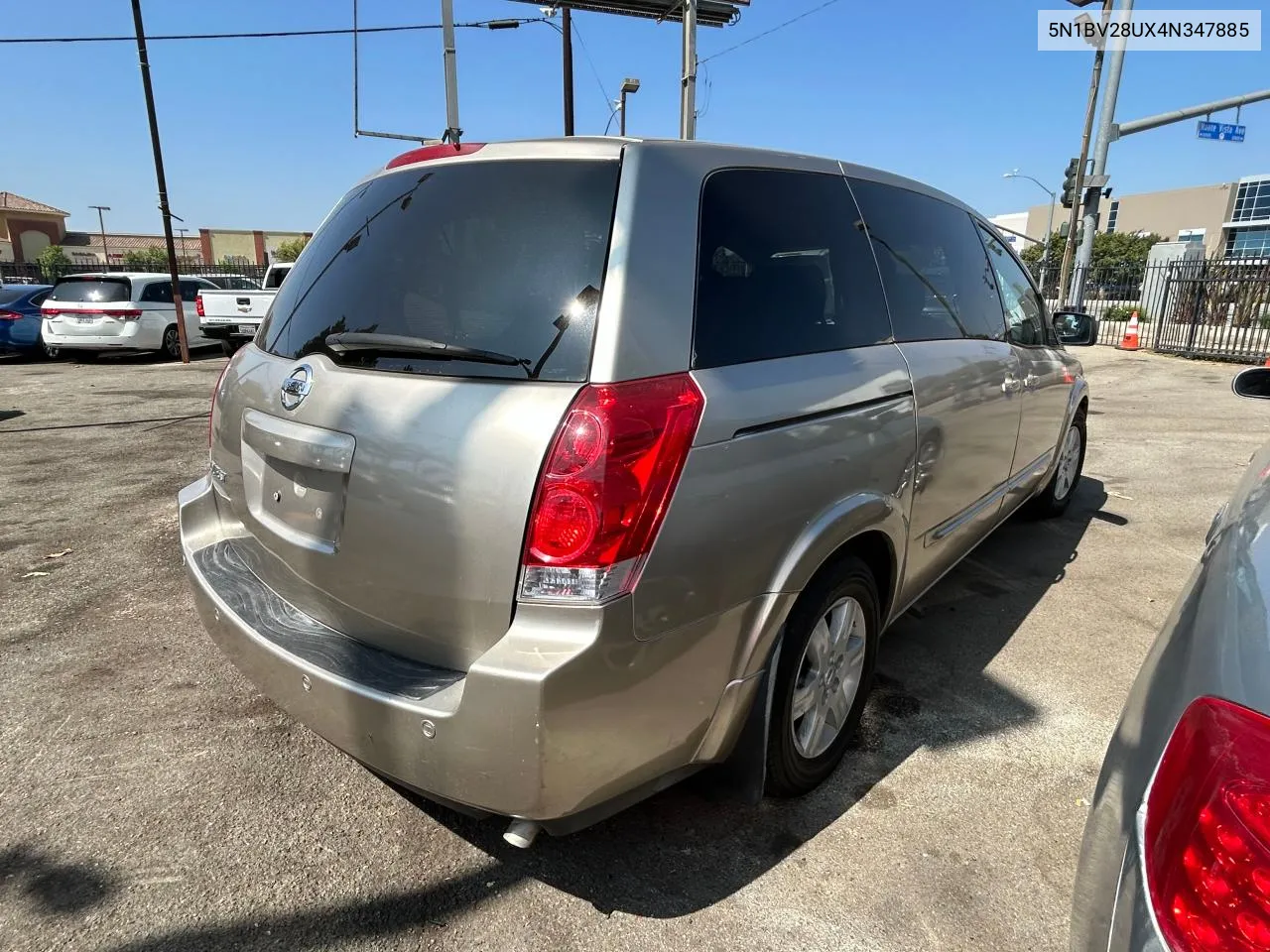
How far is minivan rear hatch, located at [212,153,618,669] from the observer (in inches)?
67.7

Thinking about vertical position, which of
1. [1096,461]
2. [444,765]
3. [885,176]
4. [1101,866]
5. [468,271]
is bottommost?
[1096,461]

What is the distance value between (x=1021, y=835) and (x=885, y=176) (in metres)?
2.36

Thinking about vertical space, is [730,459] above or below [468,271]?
below

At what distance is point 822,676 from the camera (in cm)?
242

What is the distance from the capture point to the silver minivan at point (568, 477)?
1674 millimetres

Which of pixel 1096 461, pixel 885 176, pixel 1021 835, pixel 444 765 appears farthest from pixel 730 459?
pixel 1096 461

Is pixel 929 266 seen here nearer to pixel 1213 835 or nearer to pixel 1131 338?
pixel 1213 835

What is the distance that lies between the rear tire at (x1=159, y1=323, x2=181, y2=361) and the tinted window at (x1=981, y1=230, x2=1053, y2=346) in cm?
1426

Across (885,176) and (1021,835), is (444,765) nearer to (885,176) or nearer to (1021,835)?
(1021,835)

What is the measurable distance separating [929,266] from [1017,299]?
1.33m

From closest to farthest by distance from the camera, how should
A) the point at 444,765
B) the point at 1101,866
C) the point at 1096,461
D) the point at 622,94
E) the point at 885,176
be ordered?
1. the point at 1101,866
2. the point at 444,765
3. the point at 885,176
4. the point at 1096,461
5. the point at 622,94

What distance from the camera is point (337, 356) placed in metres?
2.09

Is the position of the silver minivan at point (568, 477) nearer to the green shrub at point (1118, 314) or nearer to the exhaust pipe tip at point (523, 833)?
the exhaust pipe tip at point (523, 833)

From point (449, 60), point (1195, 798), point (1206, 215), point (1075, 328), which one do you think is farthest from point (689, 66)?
point (1206, 215)
